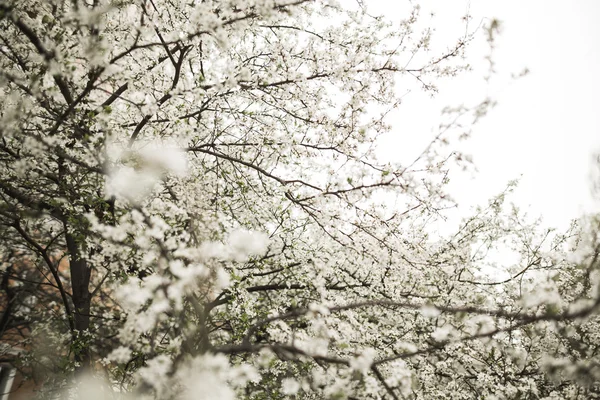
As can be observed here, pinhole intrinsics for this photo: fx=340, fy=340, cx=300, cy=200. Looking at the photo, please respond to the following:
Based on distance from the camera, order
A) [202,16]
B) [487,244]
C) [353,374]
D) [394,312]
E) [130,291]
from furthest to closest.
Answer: [487,244] < [394,312] < [202,16] < [353,374] < [130,291]

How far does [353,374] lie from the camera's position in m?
2.87

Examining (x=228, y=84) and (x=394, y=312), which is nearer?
(x=228, y=84)

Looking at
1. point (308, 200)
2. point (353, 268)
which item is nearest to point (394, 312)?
point (353, 268)

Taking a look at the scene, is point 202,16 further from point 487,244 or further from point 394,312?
point 487,244

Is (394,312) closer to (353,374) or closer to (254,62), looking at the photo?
(353,374)

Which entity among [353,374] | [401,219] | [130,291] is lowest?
[353,374]

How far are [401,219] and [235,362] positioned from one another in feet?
11.3

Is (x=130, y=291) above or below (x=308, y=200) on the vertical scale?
below

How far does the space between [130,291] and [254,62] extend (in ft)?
14.4

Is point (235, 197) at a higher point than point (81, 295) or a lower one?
higher

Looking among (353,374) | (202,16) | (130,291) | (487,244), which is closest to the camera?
(130,291)

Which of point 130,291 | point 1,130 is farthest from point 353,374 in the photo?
point 1,130

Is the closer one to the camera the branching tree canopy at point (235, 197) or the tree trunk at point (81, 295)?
the branching tree canopy at point (235, 197)

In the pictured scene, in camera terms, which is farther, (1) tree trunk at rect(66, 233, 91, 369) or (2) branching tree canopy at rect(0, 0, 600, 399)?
(1) tree trunk at rect(66, 233, 91, 369)
